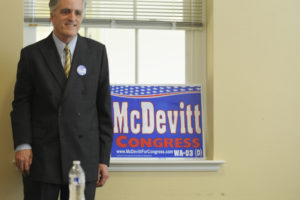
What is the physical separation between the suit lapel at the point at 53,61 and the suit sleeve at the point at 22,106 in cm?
10

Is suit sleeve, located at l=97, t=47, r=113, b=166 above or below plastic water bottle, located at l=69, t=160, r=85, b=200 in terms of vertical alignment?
above

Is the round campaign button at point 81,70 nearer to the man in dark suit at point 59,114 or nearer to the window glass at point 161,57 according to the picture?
the man in dark suit at point 59,114

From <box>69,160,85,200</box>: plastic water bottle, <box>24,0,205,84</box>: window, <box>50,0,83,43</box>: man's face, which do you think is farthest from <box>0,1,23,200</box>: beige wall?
<box>69,160,85,200</box>: plastic water bottle

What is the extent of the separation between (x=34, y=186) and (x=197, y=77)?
1.35 metres

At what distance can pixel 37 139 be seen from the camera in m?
1.96

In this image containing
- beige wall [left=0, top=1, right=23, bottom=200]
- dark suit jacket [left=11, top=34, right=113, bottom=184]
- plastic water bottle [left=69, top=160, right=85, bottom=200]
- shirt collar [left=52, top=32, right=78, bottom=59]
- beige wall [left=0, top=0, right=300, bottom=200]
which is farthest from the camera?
beige wall [left=0, top=0, right=300, bottom=200]

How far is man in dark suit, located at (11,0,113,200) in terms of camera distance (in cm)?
192

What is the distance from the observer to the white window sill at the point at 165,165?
8.17ft

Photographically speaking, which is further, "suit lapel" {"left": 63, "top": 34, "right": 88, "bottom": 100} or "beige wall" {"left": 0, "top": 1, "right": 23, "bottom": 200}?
"beige wall" {"left": 0, "top": 1, "right": 23, "bottom": 200}

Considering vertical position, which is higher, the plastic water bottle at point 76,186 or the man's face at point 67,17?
the man's face at point 67,17

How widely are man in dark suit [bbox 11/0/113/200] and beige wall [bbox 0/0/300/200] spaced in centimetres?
58

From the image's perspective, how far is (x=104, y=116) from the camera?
210 cm

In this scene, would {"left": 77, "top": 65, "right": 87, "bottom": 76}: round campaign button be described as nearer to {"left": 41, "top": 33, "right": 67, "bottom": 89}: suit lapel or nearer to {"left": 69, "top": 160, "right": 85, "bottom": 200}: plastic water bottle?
{"left": 41, "top": 33, "right": 67, "bottom": 89}: suit lapel

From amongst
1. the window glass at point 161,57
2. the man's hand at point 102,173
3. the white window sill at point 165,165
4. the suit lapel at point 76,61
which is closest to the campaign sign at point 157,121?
the white window sill at point 165,165
